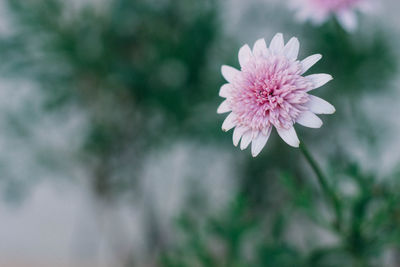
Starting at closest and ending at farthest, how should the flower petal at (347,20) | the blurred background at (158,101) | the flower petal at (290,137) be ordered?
1. the flower petal at (290,137)
2. the flower petal at (347,20)
3. the blurred background at (158,101)

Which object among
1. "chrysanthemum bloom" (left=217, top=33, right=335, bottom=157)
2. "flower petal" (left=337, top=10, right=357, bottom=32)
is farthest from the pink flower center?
"flower petal" (left=337, top=10, right=357, bottom=32)

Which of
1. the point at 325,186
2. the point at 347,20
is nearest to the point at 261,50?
the point at 325,186

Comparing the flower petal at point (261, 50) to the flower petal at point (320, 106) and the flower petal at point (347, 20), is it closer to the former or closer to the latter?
the flower petal at point (320, 106)

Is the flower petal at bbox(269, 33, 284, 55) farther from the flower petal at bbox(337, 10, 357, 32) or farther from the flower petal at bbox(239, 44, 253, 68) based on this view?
the flower petal at bbox(337, 10, 357, 32)

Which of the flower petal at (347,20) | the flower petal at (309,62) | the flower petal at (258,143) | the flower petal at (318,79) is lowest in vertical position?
the flower petal at (258,143)

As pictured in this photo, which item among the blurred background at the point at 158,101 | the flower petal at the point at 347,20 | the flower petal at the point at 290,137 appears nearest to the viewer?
the flower petal at the point at 290,137

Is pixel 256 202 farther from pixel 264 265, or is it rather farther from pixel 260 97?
pixel 260 97

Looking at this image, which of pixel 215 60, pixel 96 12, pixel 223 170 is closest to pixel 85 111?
pixel 96 12

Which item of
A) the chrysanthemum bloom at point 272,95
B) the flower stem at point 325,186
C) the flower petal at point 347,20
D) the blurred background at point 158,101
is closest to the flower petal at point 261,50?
the chrysanthemum bloom at point 272,95
